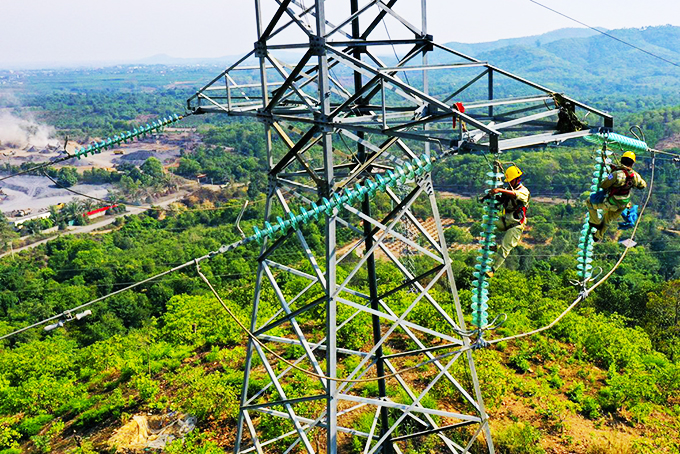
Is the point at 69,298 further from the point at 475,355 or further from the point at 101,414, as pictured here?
the point at 475,355

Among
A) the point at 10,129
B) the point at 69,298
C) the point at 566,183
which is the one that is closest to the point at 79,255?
the point at 69,298

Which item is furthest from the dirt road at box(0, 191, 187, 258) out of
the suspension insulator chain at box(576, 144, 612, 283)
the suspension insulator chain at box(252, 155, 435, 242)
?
the suspension insulator chain at box(576, 144, 612, 283)

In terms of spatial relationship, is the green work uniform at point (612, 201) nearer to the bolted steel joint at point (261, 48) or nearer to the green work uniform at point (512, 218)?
the green work uniform at point (512, 218)

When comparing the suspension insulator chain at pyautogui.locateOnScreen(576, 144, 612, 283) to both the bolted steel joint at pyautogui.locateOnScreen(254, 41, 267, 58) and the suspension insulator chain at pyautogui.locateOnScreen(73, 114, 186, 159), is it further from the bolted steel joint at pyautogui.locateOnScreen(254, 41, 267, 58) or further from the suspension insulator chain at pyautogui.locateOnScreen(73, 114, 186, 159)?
A: the suspension insulator chain at pyautogui.locateOnScreen(73, 114, 186, 159)

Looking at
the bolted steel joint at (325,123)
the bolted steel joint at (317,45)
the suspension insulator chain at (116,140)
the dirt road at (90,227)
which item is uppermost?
the bolted steel joint at (317,45)

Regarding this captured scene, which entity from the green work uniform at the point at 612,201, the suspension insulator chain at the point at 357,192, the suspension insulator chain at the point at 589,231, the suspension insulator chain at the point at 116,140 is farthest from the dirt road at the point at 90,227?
the green work uniform at the point at 612,201

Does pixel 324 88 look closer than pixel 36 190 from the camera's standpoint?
Yes

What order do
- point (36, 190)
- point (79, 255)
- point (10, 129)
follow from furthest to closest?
1. point (10, 129)
2. point (36, 190)
3. point (79, 255)
